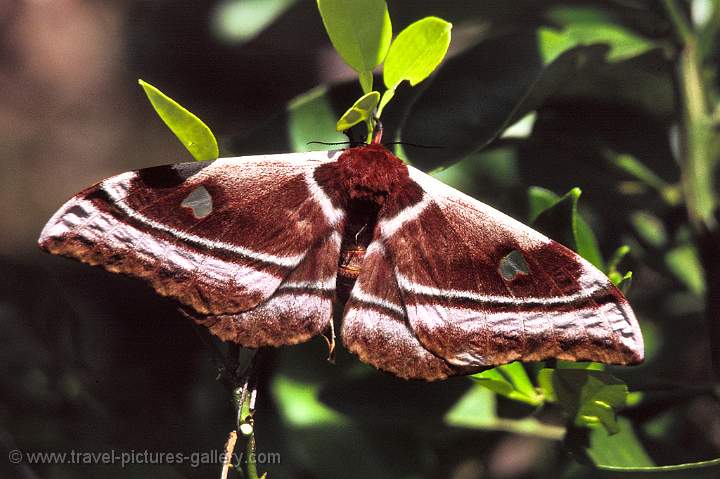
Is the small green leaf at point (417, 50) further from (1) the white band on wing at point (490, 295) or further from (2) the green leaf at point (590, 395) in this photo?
(2) the green leaf at point (590, 395)

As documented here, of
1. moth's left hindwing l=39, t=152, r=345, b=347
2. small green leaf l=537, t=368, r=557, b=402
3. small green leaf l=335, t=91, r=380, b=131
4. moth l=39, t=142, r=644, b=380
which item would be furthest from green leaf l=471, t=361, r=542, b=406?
small green leaf l=335, t=91, r=380, b=131

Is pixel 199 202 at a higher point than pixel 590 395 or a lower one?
higher

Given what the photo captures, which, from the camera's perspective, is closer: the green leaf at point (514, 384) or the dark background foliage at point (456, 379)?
the green leaf at point (514, 384)

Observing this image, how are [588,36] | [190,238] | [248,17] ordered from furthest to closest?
[248,17] < [588,36] < [190,238]

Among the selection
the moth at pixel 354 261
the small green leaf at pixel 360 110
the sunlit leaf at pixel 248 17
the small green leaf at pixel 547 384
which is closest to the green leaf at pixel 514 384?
the small green leaf at pixel 547 384

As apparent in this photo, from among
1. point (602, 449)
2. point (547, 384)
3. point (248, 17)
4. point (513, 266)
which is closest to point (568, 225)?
point (513, 266)

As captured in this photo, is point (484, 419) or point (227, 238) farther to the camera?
point (484, 419)

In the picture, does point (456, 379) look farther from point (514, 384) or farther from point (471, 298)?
point (471, 298)
